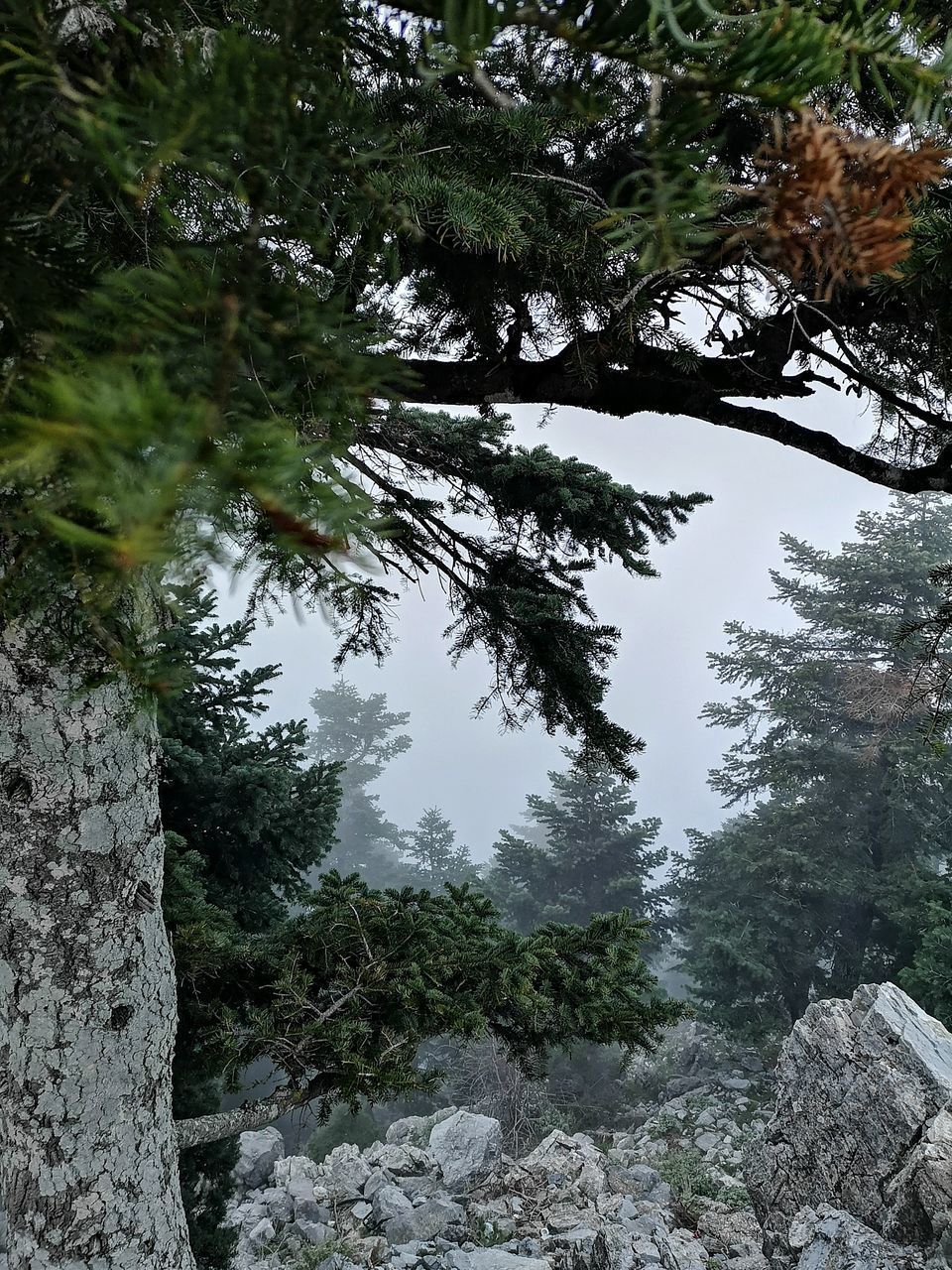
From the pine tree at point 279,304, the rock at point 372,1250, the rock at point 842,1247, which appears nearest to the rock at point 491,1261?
the rock at point 372,1250

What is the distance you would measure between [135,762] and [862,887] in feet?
57.9

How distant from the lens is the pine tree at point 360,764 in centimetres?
3156

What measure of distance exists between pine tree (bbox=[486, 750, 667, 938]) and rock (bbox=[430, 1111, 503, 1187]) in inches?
398

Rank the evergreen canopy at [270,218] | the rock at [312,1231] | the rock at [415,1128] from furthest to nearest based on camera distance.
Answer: the rock at [415,1128], the rock at [312,1231], the evergreen canopy at [270,218]

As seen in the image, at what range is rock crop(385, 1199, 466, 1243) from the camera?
324 inches

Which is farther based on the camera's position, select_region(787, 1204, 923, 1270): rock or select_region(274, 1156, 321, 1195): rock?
select_region(274, 1156, 321, 1195): rock

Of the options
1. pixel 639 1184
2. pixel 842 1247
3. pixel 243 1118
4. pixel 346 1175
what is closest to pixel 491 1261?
pixel 842 1247

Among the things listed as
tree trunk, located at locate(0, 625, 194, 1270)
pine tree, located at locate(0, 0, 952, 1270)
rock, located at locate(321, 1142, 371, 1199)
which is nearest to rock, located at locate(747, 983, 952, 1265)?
rock, located at locate(321, 1142, 371, 1199)

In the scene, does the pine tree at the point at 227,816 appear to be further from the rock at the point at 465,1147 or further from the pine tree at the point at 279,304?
the rock at the point at 465,1147

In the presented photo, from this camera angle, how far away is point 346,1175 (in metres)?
9.83

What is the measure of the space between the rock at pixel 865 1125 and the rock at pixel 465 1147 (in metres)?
3.58

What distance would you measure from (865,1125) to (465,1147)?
5345 millimetres

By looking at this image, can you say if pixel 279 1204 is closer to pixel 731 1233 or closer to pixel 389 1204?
pixel 389 1204

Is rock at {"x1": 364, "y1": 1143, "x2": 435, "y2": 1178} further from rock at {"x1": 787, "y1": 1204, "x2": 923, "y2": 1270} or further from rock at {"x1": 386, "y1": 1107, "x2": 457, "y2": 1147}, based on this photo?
rock at {"x1": 787, "y1": 1204, "x2": 923, "y2": 1270}
